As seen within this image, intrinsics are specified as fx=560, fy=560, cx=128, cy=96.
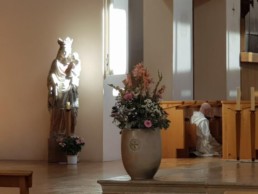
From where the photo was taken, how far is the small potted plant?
12.6 m

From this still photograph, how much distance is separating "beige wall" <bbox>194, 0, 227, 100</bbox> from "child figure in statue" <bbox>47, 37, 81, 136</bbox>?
323cm

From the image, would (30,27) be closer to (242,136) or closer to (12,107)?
(12,107)

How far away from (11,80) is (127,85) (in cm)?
875

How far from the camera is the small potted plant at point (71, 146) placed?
12.6 metres

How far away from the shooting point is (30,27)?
1423 centimetres

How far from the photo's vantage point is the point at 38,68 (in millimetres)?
14188

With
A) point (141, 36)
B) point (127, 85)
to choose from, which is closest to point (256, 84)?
point (141, 36)

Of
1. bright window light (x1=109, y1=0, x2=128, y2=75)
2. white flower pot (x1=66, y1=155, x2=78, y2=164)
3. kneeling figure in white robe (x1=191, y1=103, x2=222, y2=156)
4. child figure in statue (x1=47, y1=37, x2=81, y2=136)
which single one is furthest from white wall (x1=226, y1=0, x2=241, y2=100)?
white flower pot (x1=66, y1=155, x2=78, y2=164)

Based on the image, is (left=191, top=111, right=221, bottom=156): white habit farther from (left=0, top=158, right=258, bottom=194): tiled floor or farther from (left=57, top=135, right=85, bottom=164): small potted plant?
(left=57, top=135, right=85, bottom=164): small potted plant

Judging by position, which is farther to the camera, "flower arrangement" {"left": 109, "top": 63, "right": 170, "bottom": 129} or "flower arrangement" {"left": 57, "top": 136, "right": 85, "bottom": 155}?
"flower arrangement" {"left": 57, "top": 136, "right": 85, "bottom": 155}

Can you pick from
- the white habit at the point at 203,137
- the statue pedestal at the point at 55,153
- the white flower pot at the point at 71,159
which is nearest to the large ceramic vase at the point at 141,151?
the white habit at the point at 203,137

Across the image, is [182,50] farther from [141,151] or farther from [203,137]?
[141,151]

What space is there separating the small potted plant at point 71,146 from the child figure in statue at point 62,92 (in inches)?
10.0

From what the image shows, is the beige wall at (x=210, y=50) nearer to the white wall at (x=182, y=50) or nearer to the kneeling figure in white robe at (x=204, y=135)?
the white wall at (x=182, y=50)
